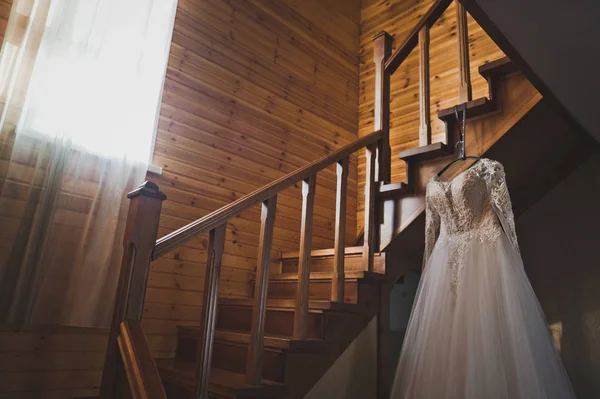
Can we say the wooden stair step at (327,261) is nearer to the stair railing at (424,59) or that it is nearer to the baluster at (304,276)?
the baluster at (304,276)

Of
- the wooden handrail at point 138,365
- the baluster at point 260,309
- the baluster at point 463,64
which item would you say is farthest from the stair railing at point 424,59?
the wooden handrail at point 138,365

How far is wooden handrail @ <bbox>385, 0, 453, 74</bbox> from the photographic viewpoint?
2.68 m

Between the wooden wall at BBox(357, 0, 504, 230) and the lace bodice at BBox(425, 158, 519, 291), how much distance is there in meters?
1.57

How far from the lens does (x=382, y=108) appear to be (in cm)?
288

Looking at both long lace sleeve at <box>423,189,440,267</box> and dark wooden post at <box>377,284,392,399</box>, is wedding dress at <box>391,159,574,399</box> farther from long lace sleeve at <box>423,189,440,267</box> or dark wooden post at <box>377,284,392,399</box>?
dark wooden post at <box>377,284,392,399</box>

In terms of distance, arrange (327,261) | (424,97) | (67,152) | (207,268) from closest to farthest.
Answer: (207,268), (67,152), (424,97), (327,261)

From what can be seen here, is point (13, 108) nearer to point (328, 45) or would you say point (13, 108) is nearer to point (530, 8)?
point (530, 8)

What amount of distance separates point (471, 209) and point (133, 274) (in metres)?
1.60

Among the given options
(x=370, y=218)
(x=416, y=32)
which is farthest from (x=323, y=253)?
(x=416, y=32)

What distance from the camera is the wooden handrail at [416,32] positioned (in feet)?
8.79

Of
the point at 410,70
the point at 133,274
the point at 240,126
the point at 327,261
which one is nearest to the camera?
the point at 133,274

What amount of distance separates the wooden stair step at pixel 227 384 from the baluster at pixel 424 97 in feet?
5.27

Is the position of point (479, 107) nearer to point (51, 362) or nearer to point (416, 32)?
point (416, 32)

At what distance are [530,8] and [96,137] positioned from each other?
7.22 feet
